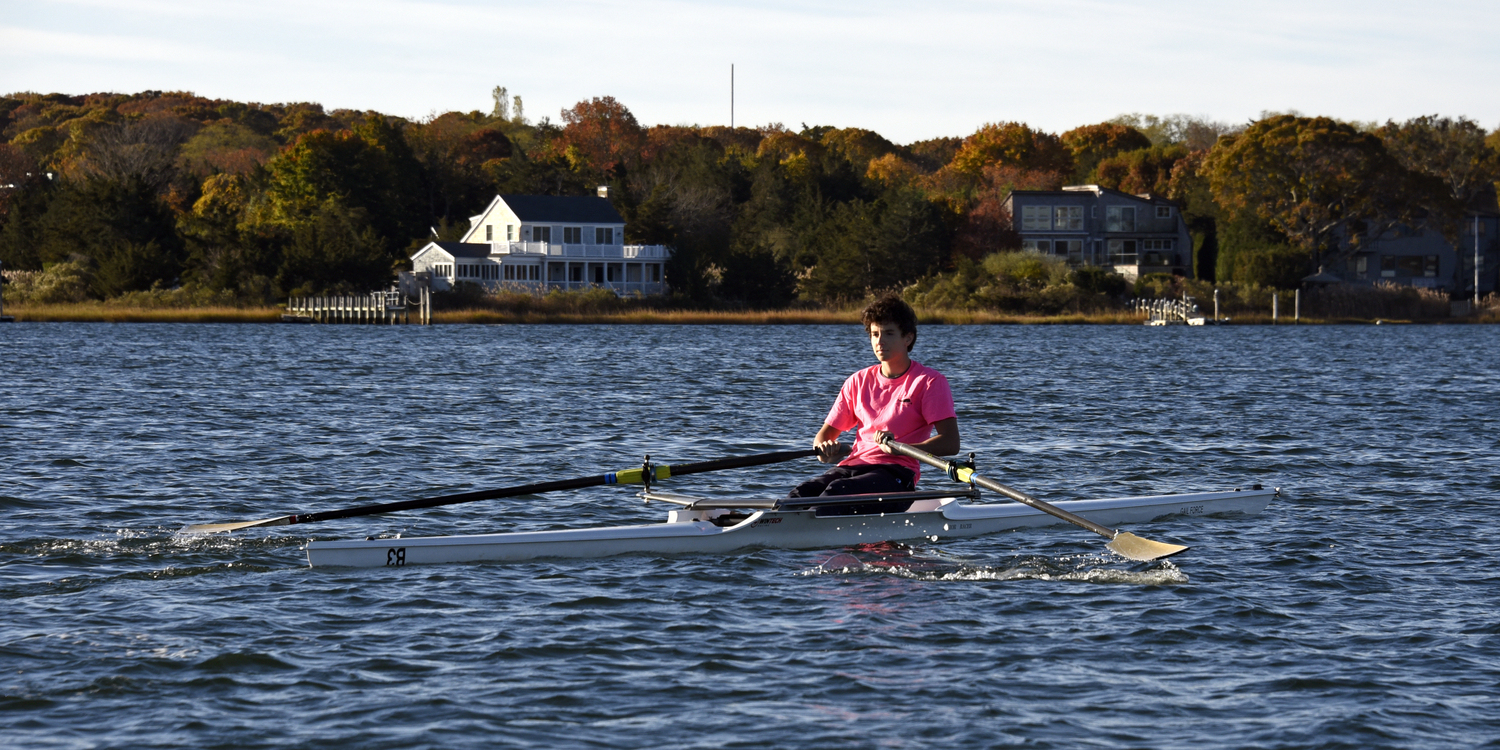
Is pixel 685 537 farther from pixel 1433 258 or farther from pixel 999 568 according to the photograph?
pixel 1433 258

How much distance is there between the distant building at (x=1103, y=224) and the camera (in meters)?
86.3

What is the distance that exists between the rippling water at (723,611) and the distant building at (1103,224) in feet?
213

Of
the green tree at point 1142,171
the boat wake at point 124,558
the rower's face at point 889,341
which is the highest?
the green tree at point 1142,171

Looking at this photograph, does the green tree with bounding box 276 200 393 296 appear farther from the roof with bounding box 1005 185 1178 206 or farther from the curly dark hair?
the curly dark hair

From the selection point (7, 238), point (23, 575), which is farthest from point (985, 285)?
point (23, 575)

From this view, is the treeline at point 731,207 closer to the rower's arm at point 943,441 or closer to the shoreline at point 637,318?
the shoreline at point 637,318

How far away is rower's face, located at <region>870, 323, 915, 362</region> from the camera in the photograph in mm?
10438

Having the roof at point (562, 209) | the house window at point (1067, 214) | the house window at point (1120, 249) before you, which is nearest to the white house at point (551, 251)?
the roof at point (562, 209)

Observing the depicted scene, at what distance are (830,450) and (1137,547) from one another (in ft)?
7.93

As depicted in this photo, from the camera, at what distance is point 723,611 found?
9.79 m

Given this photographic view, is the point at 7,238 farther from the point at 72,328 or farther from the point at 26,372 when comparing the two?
the point at 26,372

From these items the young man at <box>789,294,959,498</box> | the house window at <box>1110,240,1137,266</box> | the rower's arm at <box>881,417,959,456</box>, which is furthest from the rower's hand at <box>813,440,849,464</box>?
the house window at <box>1110,240,1137,266</box>

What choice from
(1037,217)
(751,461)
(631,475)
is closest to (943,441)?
(751,461)

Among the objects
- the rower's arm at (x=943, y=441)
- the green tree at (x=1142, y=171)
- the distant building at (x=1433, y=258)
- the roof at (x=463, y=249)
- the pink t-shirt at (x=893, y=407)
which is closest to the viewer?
the rower's arm at (x=943, y=441)
